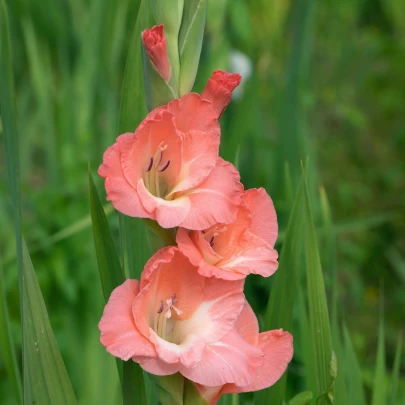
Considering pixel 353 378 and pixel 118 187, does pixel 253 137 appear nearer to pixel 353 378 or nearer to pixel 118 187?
pixel 353 378

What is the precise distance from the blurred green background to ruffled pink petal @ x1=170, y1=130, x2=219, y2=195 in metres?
0.28

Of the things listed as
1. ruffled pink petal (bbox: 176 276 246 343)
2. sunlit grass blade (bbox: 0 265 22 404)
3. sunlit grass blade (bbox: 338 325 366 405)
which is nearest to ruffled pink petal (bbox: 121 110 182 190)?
ruffled pink petal (bbox: 176 276 246 343)

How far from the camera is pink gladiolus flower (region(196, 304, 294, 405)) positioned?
0.67 metres

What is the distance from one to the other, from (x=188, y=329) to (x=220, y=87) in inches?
9.1

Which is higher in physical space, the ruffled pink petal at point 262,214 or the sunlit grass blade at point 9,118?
the sunlit grass blade at point 9,118

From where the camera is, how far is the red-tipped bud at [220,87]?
0.64 meters

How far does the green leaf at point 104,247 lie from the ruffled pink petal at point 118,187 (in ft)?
0.30

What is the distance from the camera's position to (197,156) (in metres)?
0.63

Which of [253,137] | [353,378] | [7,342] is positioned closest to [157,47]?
[7,342]

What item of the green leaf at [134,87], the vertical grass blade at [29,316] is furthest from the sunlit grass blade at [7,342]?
the green leaf at [134,87]

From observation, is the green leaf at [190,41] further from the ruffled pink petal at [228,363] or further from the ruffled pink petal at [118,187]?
the ruffled pink petal at [228,363]

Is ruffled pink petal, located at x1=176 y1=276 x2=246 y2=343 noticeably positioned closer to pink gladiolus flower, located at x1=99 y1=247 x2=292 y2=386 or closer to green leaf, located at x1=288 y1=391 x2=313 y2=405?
pink gladiolus flower, located at x1=99 y1=247 x2=292 y2=386

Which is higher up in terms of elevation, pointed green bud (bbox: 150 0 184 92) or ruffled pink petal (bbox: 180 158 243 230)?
pointed green bud (bbox: 150 0 184 92)

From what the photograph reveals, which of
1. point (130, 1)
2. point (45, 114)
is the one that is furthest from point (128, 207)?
point (130, 1)
